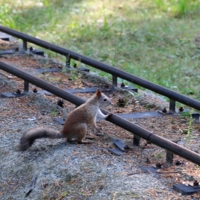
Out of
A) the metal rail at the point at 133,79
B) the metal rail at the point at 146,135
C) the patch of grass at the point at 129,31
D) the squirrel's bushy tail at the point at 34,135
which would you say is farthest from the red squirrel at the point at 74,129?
the patch of grass at the point at 129,31

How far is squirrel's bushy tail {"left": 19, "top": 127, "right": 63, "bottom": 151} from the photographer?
543 cm

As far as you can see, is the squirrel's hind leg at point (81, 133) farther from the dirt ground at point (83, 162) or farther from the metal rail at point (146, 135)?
the metal rail at point (146, 135)

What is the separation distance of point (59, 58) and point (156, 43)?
7.04 ft

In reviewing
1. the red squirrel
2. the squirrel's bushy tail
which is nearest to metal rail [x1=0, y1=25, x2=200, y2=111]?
the red squirrel

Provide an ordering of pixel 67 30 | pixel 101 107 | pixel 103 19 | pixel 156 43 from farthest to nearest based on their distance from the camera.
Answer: pixel 103 19 < pixel 67 30 < pixel 156 43 < pixel 101 107

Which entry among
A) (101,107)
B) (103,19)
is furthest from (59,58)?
(101,107)

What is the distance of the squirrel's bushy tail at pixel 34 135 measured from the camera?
543 centimetres

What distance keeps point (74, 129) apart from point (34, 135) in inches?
15.2

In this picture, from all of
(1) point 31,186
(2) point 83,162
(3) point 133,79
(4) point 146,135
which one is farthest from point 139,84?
(1) point 31,186

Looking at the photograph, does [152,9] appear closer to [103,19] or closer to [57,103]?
[103,19]

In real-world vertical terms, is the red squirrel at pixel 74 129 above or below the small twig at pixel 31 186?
above

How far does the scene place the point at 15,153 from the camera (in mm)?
5637

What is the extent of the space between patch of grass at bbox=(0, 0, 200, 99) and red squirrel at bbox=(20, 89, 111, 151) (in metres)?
3.17

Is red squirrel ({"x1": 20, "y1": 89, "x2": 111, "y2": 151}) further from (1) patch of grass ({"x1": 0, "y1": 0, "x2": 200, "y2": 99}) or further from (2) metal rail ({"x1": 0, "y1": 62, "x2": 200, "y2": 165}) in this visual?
(1) patch of grass ({"x1": 0, "y1": 0, "x2": 200, "y2": 99})
